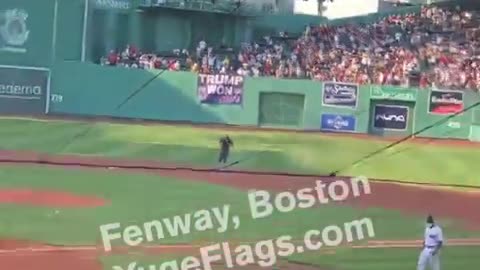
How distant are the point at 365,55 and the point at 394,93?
14.5 feet

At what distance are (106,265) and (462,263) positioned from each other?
585 cm

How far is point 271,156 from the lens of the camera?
82.2 ft

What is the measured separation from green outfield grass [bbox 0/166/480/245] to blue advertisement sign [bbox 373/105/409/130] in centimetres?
1227

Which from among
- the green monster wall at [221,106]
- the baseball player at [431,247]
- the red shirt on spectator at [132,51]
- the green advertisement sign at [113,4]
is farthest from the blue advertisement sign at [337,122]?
the baseball player at [431,247]

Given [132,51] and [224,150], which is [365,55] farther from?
[224,150]

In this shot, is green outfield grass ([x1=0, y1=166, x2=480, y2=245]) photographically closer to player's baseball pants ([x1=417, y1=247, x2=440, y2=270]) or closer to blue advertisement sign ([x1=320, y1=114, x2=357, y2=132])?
player's baseball pants ([x1=417, y1=247, x2=440, y2=270])

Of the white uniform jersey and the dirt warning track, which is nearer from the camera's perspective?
the white uniform jersey

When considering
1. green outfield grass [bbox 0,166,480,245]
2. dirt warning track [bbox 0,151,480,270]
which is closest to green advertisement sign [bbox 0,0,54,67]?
dirt warning track [bbox 0,151,480,270]

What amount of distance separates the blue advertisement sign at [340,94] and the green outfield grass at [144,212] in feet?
38.2

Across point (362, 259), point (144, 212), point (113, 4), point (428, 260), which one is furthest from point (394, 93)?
point (428, 260)

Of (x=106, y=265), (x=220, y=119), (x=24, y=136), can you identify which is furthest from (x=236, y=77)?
(x=106, y=265)

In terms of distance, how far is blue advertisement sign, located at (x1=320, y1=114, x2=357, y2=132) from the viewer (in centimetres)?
3098

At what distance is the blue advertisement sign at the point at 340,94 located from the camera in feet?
102

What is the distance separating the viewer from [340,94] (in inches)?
1226
